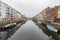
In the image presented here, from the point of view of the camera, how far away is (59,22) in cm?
670

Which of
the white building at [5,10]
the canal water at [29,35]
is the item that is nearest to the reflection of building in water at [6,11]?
the white building at [5,10]

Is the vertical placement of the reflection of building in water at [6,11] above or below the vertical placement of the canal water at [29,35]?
above

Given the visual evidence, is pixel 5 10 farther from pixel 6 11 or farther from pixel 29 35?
pixel 29 35

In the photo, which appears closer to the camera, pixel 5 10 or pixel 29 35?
pixel 29 35

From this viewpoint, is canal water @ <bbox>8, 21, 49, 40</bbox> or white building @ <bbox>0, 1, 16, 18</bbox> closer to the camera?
canal water @ <bbox>8, 21, 49, 40</bbox>

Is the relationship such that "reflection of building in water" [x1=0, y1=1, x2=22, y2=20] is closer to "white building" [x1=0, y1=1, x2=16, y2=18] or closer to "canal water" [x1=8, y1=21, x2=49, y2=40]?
"white building" [x1=0, y1=1, x2=16, y2=18]

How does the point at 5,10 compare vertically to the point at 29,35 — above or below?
above

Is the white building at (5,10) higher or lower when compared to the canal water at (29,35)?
higher

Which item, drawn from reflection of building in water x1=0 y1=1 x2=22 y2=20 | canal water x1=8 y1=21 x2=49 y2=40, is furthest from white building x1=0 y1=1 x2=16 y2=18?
canal water x1=8 y1=21 x2=49 y2=40

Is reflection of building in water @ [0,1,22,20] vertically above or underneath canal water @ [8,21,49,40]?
above

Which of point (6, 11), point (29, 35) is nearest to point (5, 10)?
point (6, 11)

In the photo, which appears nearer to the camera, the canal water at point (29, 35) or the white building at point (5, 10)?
the canal water at point (29, 35)

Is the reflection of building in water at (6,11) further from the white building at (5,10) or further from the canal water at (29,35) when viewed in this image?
the canal water at (29,35)

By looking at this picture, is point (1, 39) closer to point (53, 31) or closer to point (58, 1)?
point (53, 31)
